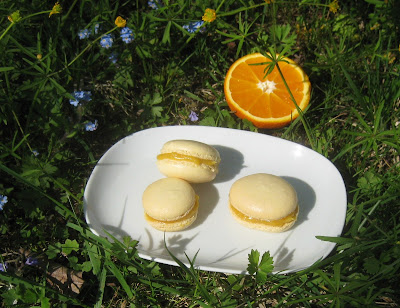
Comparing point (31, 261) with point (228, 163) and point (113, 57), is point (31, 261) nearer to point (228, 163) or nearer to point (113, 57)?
point (228, 163)

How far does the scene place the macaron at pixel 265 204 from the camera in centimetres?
196

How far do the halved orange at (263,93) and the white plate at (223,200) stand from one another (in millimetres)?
199

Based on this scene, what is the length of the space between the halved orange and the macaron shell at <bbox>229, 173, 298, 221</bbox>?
1.88 feet

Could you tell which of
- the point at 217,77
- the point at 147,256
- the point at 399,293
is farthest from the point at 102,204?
the point at 399,293

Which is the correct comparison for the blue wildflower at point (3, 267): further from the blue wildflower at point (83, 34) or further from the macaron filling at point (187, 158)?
the blue wildflower at point (83, 34)

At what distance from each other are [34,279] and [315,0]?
258cm

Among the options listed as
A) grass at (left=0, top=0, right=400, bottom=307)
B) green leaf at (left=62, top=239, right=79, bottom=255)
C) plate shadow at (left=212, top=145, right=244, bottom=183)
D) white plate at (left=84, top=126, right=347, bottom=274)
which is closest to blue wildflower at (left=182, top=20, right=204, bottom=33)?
grass at (left=0, top=0, right=400, bottom=307)

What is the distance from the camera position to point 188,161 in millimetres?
2070

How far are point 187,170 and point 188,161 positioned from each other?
47 mm

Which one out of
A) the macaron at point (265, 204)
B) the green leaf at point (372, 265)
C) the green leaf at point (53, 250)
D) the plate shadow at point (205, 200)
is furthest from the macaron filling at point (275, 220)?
the green leaf at point (53, 250)

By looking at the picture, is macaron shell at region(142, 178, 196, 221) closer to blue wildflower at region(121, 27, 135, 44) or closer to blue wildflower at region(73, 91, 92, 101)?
blue wildflower at region(73, 91, 92, 101)

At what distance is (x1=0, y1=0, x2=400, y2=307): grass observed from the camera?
78.1 inches

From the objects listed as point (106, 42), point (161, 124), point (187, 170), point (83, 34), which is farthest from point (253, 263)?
point (83, 34)

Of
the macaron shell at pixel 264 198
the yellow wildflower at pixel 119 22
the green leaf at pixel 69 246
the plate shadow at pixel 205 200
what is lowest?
the green leaf at pixel 69 246
